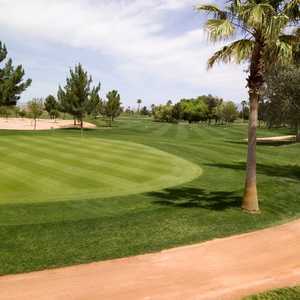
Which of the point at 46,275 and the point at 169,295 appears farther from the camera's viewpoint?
the point at 46,275

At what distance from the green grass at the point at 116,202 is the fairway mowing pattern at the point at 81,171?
0.04m

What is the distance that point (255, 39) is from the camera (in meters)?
13.1

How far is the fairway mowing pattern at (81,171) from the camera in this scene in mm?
15539

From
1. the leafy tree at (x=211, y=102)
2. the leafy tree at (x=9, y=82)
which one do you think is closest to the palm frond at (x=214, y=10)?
the leafy tree at (x=9, y=82)

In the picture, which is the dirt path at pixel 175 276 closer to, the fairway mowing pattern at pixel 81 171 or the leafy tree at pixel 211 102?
the fairway mowing pattern at pixel 81 171

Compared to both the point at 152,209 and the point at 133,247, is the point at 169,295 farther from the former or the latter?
the point at 152,209

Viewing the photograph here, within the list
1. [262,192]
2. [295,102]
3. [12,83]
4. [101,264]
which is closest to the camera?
[101,264]

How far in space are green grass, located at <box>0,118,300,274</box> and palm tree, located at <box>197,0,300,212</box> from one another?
2132 millimetres

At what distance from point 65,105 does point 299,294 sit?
5361 centimetres

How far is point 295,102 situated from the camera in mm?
38844

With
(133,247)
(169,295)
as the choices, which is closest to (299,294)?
(169,295)

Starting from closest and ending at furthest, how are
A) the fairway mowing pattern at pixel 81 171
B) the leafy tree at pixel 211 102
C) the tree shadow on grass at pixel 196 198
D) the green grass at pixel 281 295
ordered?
the green grass at pixel 281 295 → the tree shadow on grass at pixel 196 198 → the fairway mowing pattern at pixel 81 171 → the leafy tree at pixel 211 102

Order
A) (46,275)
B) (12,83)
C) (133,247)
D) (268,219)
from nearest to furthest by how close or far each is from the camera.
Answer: (46,275)
(133,247)
(268,219)
(12,83)

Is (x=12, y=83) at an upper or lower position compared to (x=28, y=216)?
upper
